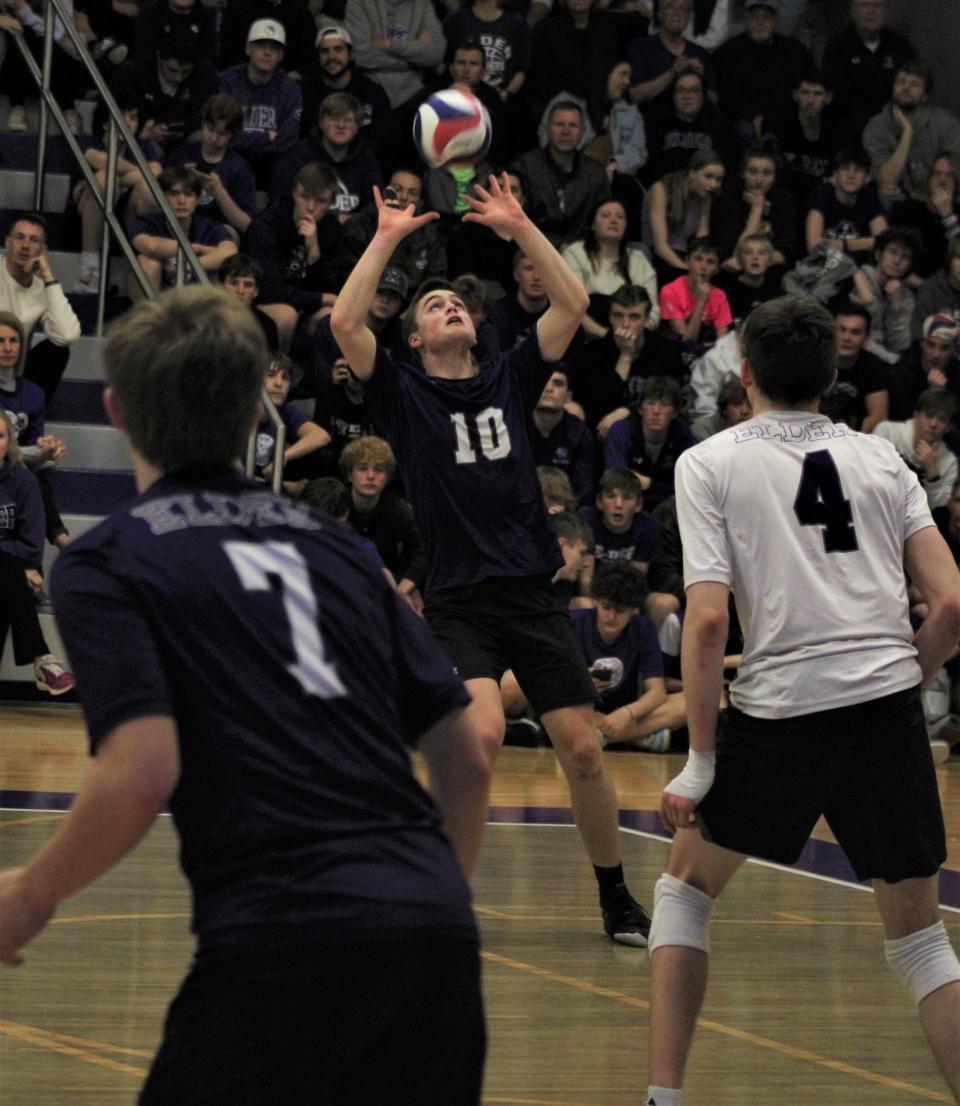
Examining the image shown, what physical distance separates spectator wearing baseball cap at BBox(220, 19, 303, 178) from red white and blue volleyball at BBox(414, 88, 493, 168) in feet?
20.0

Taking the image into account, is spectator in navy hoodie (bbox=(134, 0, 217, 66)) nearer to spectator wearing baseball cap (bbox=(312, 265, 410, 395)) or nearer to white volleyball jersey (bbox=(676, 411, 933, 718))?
spectator wearing baseball cap (bbox=(312, 265, 410, 395))

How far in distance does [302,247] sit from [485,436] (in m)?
6.95

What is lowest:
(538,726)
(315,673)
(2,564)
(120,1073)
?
(538,726)

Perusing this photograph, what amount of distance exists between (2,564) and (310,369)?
9.31ft

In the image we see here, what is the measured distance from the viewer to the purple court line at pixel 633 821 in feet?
26.1

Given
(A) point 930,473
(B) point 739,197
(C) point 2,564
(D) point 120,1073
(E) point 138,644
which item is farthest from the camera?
(B) point 739,197

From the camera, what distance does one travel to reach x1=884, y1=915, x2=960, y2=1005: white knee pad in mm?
4164

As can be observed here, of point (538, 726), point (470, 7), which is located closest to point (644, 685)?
point (538, 726)

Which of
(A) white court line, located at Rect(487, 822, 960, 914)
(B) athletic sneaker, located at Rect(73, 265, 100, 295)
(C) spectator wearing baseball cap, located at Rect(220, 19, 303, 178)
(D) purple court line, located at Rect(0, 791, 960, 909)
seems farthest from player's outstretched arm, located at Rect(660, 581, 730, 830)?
(C) spectator wearing baseball cap, located at Rect(220, 19, 303, 178)

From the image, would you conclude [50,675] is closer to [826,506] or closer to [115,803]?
[826,506]

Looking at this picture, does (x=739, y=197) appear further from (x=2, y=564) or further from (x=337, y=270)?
(x=2, y=564)

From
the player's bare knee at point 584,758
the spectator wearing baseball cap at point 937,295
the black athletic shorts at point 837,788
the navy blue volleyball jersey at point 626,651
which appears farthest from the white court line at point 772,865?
the spectator wearing baseball cap at point 937,295

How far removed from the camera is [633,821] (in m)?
8.88

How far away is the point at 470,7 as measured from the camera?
15.1 metres
